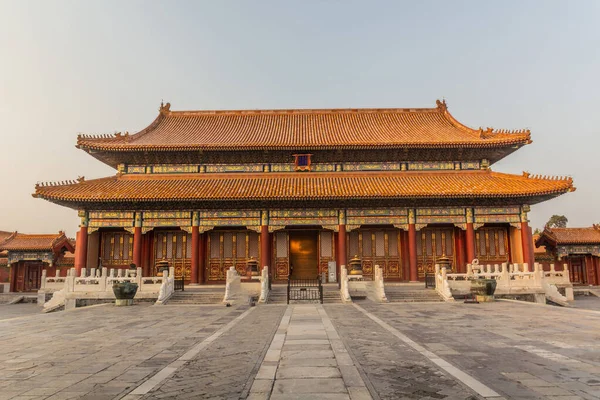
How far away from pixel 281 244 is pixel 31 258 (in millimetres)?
17279

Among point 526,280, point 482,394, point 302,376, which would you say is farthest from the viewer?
point 526,280

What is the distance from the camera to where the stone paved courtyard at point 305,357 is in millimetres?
5102

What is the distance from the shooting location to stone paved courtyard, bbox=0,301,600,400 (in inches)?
201

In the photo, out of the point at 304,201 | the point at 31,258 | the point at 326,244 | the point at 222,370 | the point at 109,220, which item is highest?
the point at 304,201

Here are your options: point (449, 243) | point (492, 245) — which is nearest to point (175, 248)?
point (449, 243)

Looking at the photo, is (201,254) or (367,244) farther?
(367,244)

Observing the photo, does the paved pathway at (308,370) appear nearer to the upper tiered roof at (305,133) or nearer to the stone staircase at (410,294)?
the stone staircase at (410,294)

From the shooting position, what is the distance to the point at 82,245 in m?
22.6

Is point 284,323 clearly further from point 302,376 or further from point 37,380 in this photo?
point 37,380

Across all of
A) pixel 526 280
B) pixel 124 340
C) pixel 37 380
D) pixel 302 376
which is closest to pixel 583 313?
pixel 526 280

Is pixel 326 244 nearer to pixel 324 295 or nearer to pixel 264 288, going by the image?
pixel 324 295

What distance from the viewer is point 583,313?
1304cm

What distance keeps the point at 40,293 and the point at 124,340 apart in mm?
16049

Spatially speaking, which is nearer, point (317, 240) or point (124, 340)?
point (124, 340)
